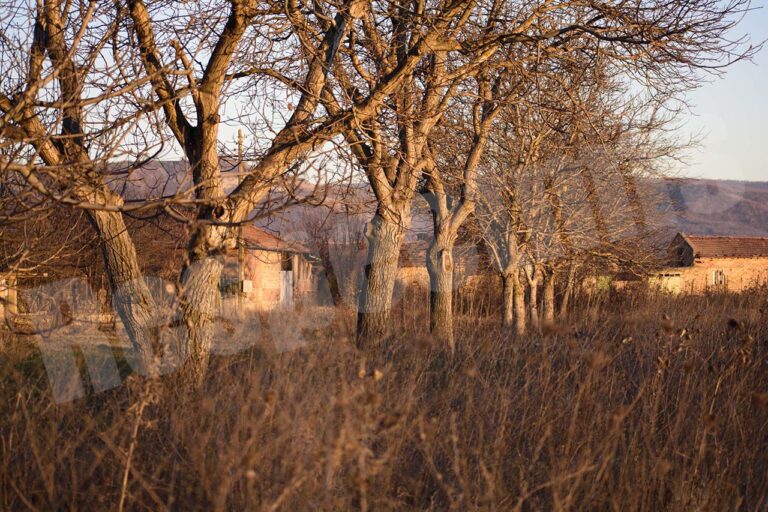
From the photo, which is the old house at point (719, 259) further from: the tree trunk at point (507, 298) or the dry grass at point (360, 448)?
the dry grass at point (360, 448)

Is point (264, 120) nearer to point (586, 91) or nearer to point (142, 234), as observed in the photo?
point (586, 91)

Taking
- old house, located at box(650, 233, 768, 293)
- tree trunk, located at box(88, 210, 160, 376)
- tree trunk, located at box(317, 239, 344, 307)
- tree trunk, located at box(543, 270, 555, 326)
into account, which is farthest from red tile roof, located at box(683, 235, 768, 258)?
tree trunk, located at box(88, 210, 160, 376)

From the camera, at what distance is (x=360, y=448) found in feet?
9.23

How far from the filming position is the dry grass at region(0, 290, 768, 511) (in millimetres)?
3375

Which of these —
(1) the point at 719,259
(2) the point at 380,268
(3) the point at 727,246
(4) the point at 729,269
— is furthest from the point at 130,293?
(3) the point at 727,246

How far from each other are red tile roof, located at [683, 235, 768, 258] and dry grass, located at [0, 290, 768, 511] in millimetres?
34514

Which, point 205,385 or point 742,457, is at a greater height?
point 205,385

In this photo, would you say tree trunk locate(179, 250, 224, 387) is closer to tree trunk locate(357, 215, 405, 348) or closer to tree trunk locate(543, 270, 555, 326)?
tree trunk locate(357, 215, 405, 348)

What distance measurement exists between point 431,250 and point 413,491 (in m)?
7.49

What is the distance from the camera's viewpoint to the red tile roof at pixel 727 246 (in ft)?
126

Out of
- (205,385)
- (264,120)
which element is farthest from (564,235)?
(205,385)

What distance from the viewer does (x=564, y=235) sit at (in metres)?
19.7

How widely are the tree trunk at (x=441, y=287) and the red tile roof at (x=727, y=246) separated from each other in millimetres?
30173

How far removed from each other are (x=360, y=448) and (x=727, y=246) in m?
41.6
